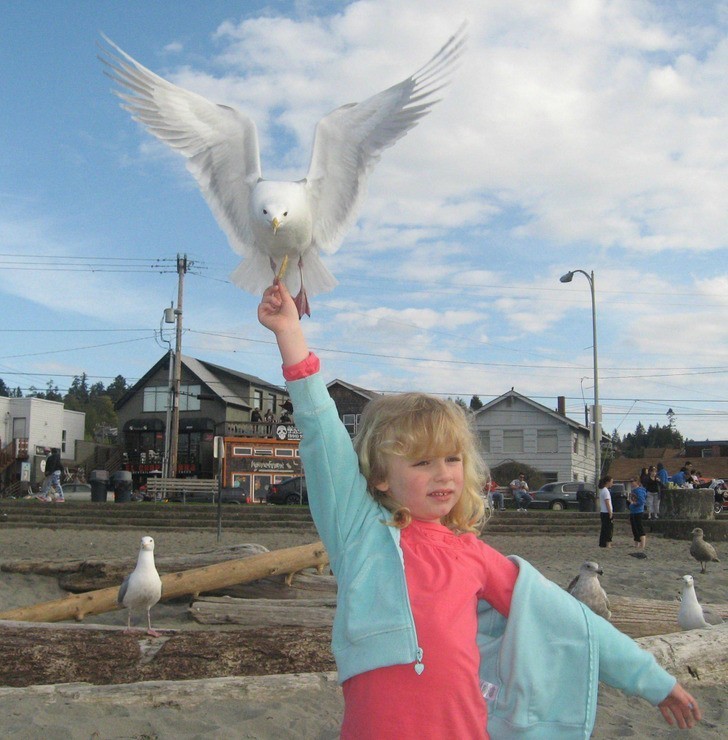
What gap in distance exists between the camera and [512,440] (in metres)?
43.0

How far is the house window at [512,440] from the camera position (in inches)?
1688

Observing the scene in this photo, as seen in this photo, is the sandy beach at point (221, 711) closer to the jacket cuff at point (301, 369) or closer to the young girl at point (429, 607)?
the young girl at point (429, 607)

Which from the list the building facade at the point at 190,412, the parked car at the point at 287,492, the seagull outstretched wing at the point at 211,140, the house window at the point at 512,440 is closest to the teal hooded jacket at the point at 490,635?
the seagull outstretched wing at the point at 211,140

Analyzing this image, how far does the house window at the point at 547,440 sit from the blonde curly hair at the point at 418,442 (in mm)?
41204

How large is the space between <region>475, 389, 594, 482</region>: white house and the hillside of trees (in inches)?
1255

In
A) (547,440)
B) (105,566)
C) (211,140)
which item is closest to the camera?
(211,140)

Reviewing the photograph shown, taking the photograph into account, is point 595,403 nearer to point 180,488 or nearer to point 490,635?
point 180,488

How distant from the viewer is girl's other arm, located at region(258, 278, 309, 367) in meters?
2.11

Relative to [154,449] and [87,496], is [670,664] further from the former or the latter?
[154,449]

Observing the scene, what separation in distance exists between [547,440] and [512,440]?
6.06 ft

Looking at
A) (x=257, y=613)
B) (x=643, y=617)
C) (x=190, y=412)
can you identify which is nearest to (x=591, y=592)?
(x=643, y=617)

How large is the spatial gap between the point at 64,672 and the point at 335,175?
132 inches

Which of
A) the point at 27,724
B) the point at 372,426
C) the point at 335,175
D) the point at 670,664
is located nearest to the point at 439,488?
the point at 372,426

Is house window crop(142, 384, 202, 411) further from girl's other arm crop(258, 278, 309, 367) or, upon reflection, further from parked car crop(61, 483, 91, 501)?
girl's other arm crop(258, 278, 309, 367)
